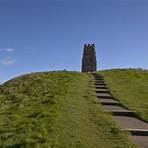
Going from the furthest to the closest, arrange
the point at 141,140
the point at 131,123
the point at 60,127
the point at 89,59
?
the point at 89,59
the point at 131,123
the point at 60,127
the point at 141,140

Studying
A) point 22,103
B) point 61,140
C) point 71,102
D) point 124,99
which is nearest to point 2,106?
point 22,103

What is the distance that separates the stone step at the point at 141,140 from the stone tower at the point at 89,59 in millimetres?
56540

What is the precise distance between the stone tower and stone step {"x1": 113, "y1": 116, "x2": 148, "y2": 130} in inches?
2097

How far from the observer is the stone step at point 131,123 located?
13.0 meters

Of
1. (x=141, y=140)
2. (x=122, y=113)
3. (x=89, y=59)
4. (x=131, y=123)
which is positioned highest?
(x=89, y=59)

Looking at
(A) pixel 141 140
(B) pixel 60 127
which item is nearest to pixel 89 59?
(B) pixel 60 127

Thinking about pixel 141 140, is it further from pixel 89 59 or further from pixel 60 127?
pixel 89 59

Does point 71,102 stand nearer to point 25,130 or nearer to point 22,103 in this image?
point 22,103

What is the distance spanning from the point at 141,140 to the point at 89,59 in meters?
60.3

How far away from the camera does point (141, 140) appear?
37.9ft

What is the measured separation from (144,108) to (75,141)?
734 centimetres

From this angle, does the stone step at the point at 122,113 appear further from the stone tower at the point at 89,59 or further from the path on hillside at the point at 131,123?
the stone tower at the point at 89,59

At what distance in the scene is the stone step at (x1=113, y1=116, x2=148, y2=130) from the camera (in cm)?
1303

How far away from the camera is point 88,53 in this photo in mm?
73500
